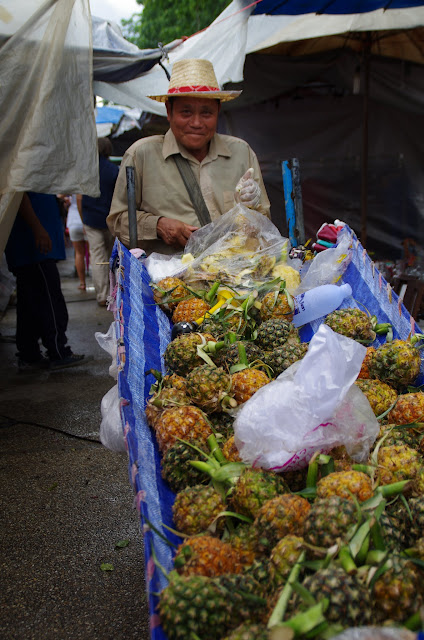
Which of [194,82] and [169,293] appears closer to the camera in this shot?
[169,293]

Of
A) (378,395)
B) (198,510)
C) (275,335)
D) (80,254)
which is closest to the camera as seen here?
(198,510)

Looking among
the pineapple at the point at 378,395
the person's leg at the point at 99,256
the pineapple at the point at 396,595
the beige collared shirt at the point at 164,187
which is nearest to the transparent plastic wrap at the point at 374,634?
the pineapple at the point at 396,595

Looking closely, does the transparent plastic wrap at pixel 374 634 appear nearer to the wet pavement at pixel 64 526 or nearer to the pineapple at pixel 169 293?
the wet pavement at pixel 64 526

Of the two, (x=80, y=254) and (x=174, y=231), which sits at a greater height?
(x=174, y=231)

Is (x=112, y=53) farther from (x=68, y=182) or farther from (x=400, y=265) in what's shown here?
(x=400, y=265)

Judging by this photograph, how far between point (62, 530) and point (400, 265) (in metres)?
5.49

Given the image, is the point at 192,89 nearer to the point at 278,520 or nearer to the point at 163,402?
the point at 163,402

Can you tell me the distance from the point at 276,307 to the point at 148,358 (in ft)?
2.33

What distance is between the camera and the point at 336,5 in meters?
5.45

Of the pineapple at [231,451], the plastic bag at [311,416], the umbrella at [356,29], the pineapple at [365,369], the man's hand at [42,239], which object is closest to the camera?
the plastic bag at [311,416]

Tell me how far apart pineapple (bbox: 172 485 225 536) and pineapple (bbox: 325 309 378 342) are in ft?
3.65

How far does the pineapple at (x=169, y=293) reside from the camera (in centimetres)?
290

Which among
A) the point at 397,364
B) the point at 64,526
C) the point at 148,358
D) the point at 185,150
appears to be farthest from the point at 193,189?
the point at 64,526

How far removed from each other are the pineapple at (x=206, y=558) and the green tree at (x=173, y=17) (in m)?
17.8
